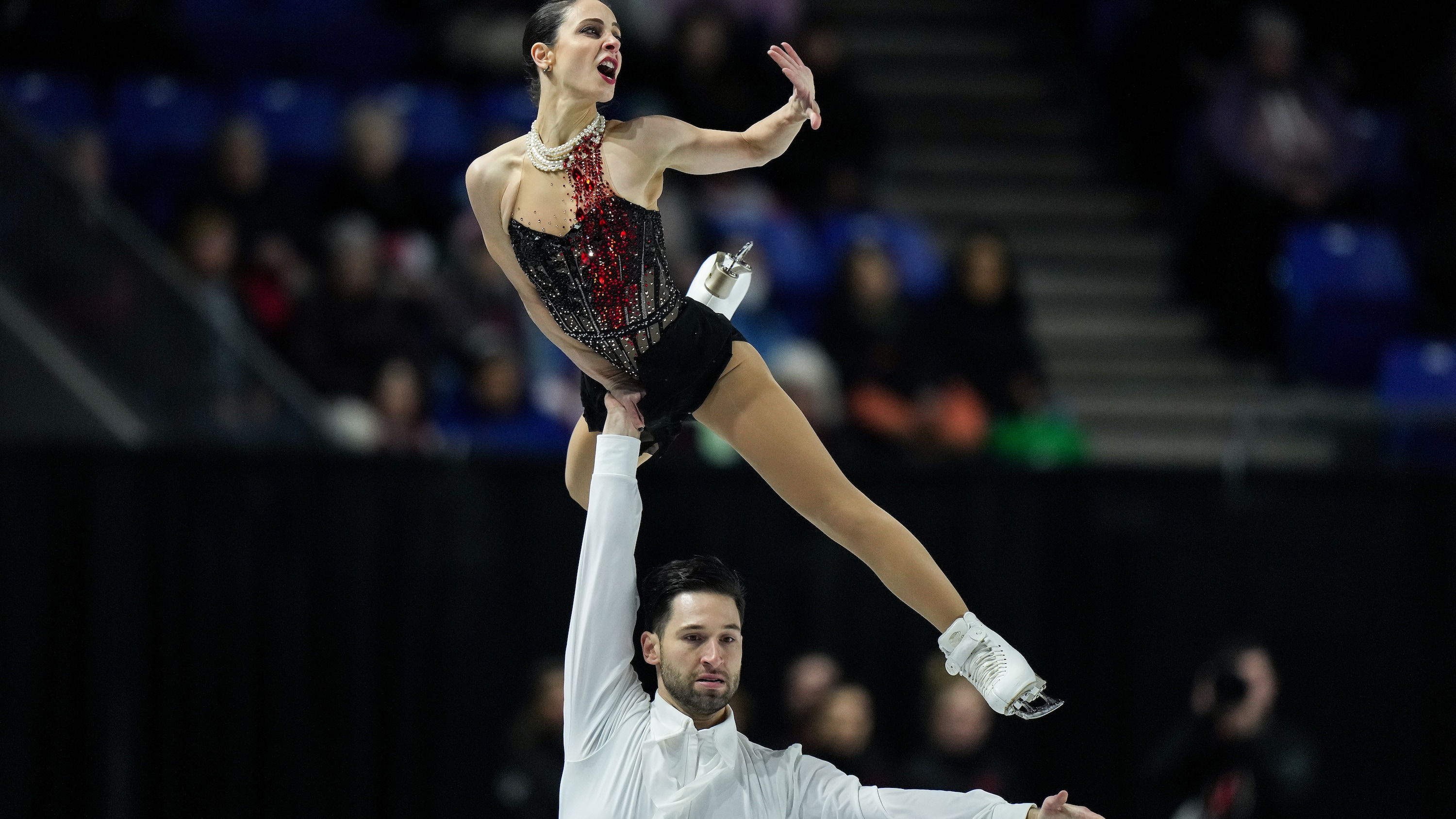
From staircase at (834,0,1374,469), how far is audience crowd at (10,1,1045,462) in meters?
1.03

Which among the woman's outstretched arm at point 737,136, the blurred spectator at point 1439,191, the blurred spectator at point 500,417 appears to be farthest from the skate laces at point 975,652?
the blurred spectator at point 1439,191

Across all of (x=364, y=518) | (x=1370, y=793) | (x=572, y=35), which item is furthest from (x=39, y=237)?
(x=1370, y=793)

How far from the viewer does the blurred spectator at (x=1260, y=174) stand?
854cm

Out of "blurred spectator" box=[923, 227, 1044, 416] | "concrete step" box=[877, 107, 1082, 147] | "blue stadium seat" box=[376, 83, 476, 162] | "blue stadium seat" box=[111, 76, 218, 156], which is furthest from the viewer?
"concrete step" box=[877, 107, 1082, 147]

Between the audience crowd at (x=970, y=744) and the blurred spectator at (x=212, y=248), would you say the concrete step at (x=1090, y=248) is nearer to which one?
the audience crowd at (x=970, y=744)

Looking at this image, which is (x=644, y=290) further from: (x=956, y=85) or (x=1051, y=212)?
(x=956, y=85)

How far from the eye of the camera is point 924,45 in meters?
10.2

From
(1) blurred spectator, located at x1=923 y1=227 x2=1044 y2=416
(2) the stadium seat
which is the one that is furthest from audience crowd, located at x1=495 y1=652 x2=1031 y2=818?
(2) the stadium seat

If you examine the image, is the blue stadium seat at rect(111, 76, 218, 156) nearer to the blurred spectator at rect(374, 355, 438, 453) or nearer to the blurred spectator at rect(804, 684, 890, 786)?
the blurred spectator at rect(374, 355, 438, 453)

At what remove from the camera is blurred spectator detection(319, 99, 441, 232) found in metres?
7.68

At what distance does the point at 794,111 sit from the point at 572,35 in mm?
470

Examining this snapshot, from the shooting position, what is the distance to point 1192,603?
6.40m

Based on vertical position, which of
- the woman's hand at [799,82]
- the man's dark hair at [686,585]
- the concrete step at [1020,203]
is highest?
the concrete step at [1020,203]

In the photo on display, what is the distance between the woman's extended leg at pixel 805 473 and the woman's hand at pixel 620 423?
0.69 feet
